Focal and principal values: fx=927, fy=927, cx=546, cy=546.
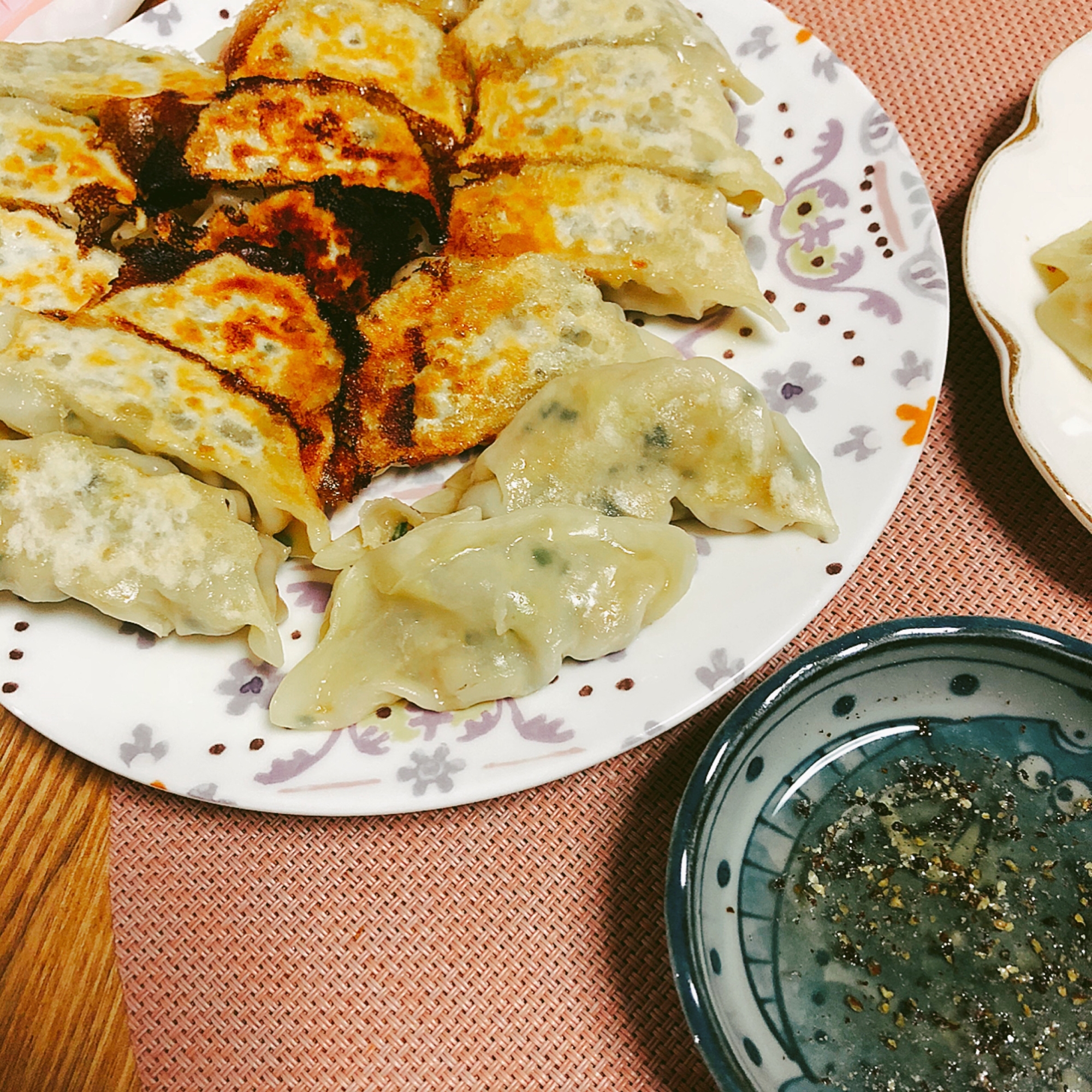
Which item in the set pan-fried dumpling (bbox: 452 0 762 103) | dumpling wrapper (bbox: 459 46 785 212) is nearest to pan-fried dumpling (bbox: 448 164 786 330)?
dumpling wrapper (bbox: 459 46 785 212)

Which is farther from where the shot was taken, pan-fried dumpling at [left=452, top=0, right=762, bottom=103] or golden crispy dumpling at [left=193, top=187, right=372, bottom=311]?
pan-fried dumpling at [left=452, top=0, right=762, bottom=103]

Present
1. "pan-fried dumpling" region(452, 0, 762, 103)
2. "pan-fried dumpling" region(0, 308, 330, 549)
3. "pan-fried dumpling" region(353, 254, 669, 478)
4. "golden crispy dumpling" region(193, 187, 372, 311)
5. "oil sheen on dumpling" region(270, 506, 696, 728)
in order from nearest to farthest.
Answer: "oil sheen on dumpling" region(270, 506, 696, 728) → "pan-fried dumpling" region(0, 308, 330, 549) → "pan-fried dumpling" region(353, 254, 669, 478) → "golden crispy dumpling" region(193, 187, 372, 311) → "pan-fried dumpling" region(452, 0, 762, 103)

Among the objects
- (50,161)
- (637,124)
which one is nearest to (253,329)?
(50,161)

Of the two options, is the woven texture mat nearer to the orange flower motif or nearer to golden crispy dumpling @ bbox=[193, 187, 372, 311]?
the orange flower motif

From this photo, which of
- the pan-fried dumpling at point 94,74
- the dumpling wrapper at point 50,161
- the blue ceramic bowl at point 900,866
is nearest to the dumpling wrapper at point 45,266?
the dumpling wrapper at point 50,161

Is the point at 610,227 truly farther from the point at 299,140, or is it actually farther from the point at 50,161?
the point at 50,161

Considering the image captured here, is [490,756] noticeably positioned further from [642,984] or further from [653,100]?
[653,100]
